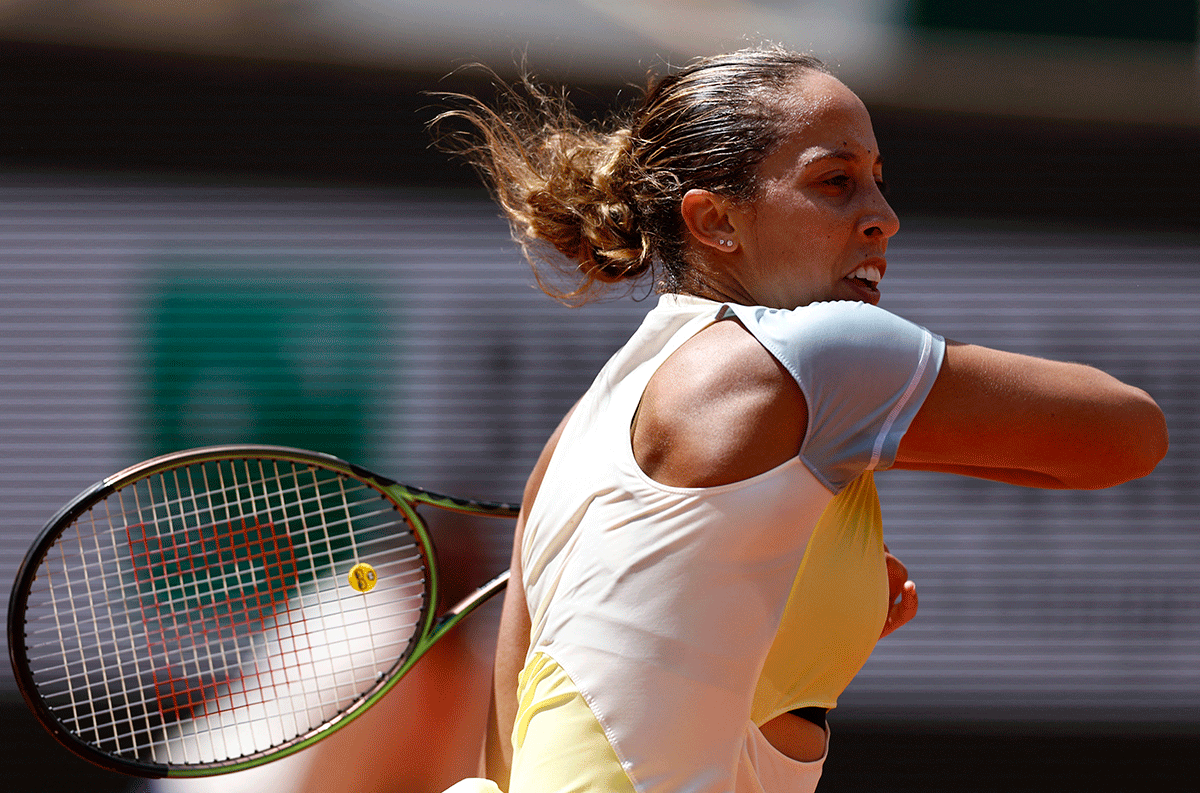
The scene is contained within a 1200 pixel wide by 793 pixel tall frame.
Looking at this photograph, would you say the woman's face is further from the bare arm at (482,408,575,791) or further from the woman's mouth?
the bare arm at (482,408,575,791)

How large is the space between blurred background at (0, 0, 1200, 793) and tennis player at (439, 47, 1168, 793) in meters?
2.72

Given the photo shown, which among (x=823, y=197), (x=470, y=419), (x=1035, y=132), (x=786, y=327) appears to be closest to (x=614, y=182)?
(x=823, y=197)

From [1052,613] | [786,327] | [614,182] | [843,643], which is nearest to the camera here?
[786,327]

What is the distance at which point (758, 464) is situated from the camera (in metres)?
0.99

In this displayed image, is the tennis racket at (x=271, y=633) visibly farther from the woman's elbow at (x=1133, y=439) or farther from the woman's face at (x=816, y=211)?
the woman's elbow at (x=1133, y=439)

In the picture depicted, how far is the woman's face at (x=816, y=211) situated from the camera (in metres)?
1.20

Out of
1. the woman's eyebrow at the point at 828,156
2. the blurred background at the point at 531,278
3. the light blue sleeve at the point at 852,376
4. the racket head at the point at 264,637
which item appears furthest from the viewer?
the blurred background at the point at 531,278

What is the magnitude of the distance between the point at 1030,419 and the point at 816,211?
1.22 ft

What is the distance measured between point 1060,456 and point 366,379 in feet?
11.3

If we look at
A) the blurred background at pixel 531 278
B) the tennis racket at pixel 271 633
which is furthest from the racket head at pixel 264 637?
the blurred background at pixel 531 278

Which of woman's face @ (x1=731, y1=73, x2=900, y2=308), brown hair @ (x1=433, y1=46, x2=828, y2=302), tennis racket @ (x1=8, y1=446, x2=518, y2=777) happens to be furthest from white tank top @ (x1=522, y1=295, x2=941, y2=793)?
tennis racket @ (x1=8, y1=446, x2=518, y2=777)

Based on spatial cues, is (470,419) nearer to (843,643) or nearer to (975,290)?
(975,290)

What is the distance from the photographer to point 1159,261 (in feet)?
14.6

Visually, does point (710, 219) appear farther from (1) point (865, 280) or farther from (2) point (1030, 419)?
(2) point (1030, 419)
